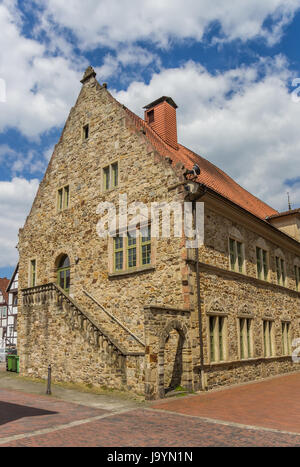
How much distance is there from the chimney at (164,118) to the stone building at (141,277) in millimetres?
73

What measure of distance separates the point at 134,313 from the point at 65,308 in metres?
2.92

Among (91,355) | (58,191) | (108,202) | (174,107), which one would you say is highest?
(174,107)

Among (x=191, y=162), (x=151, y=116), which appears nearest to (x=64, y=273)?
(x=191, y=162)

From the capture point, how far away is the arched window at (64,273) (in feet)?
65.3

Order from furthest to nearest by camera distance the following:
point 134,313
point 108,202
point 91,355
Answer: point 108,202
point 134,313
point 91,355

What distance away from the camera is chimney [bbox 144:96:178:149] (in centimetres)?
2145

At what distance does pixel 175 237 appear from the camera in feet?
48.1

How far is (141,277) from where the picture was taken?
1561cm

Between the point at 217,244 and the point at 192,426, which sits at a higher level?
the point at 217,244

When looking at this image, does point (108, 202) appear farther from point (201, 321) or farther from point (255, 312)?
point (255, 312)

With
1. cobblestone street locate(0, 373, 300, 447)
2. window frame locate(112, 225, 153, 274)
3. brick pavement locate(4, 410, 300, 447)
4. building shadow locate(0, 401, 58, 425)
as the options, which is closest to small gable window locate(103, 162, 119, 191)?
window frame locate(112, 225, 153, 274)

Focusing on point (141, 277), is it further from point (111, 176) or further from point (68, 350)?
point (111, 176)

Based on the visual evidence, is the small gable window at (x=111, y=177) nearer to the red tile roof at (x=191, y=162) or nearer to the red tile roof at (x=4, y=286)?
the red tile roof at (x=191, y=162)

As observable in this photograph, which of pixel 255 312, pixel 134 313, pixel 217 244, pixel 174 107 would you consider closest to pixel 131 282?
pixel 134 313
